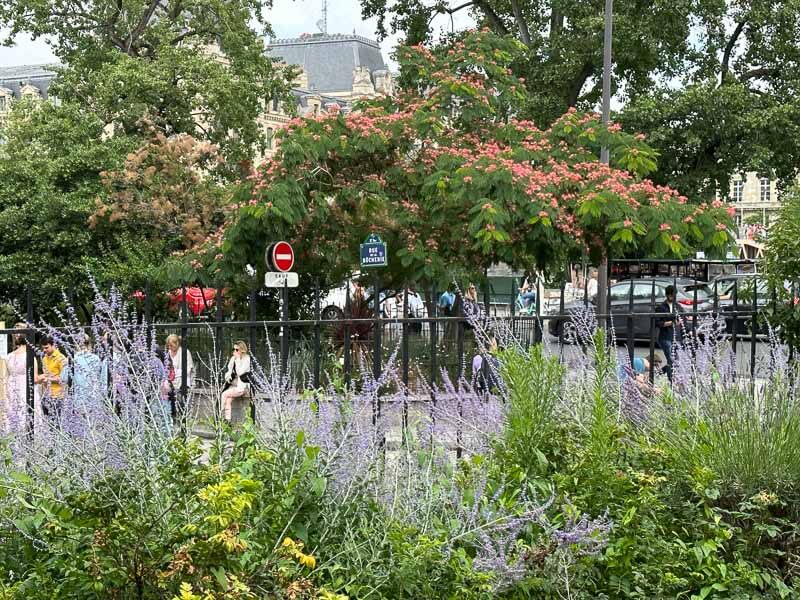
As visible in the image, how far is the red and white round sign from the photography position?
14.1m

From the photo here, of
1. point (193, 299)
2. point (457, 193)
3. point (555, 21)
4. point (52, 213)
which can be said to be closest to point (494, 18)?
point (555, 21)

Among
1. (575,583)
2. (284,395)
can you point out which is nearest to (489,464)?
(575,583)

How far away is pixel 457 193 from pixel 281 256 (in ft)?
8.35

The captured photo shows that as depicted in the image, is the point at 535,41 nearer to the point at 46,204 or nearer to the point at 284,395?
the point at 46,204

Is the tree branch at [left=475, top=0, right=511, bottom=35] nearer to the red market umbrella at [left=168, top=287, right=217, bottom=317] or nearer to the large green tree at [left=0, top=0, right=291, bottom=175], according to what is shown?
the large green tree at [left=0, top=0, right=291, bottom=175]

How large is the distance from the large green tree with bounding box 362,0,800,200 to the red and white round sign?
12489 mm

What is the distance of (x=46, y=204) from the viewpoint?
2281cm

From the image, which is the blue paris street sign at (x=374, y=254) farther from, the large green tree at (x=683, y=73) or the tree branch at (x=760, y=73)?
the tree branch at (x=760, y=73)

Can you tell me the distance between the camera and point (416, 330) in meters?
10.7

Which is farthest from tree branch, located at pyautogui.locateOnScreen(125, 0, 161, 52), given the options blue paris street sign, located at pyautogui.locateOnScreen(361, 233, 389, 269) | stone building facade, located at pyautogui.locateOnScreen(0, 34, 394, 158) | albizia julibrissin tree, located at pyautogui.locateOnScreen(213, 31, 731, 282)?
stone building facade, located at pyautogui.locateOnScreen(0, 34, 394, 158)

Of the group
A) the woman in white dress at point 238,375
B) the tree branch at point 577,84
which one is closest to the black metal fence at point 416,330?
the woman in white dress at point 238,375

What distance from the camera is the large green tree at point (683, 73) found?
2492 cm

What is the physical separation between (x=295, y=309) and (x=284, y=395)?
486 inches

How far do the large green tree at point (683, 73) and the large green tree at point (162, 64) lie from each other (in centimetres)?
438
